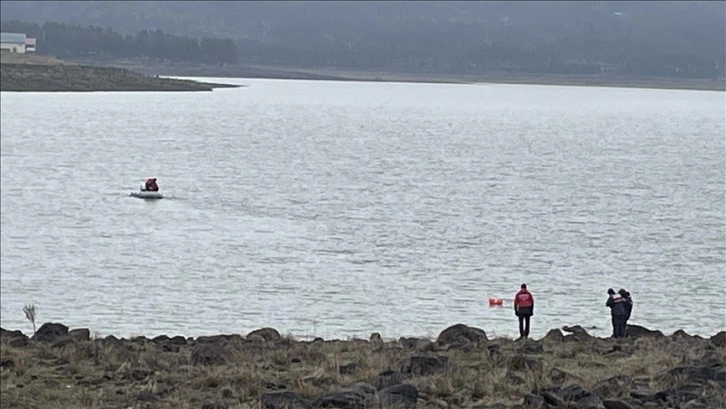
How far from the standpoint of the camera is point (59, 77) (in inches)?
6964

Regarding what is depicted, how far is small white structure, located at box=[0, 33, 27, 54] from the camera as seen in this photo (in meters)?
176

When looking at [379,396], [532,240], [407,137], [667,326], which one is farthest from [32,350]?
[407,137]

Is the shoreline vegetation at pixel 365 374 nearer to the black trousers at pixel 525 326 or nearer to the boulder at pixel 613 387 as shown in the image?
the boulder at pixel 613 387

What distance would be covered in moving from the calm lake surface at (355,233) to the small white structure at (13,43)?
74912 mm

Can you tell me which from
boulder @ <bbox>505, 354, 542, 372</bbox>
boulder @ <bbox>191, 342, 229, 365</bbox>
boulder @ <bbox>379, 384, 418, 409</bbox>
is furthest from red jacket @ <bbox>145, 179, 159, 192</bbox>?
boulder @ <bbox>379, 384, 418, 409</bbox>

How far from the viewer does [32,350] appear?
1764 cm

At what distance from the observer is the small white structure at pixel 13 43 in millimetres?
→ 176000

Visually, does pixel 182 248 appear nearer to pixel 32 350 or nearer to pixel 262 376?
pixel 32 350

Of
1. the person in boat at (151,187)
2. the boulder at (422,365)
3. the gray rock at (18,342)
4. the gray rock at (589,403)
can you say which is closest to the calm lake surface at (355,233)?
the person in boat at (151,187)

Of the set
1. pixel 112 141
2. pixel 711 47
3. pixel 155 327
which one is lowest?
pixel 155 327

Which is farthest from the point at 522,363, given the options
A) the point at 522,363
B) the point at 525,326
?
the point at 525,326

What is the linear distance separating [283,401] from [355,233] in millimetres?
31710

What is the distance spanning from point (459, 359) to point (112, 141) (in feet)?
277

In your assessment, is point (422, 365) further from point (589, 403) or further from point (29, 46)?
point (29, 46)
